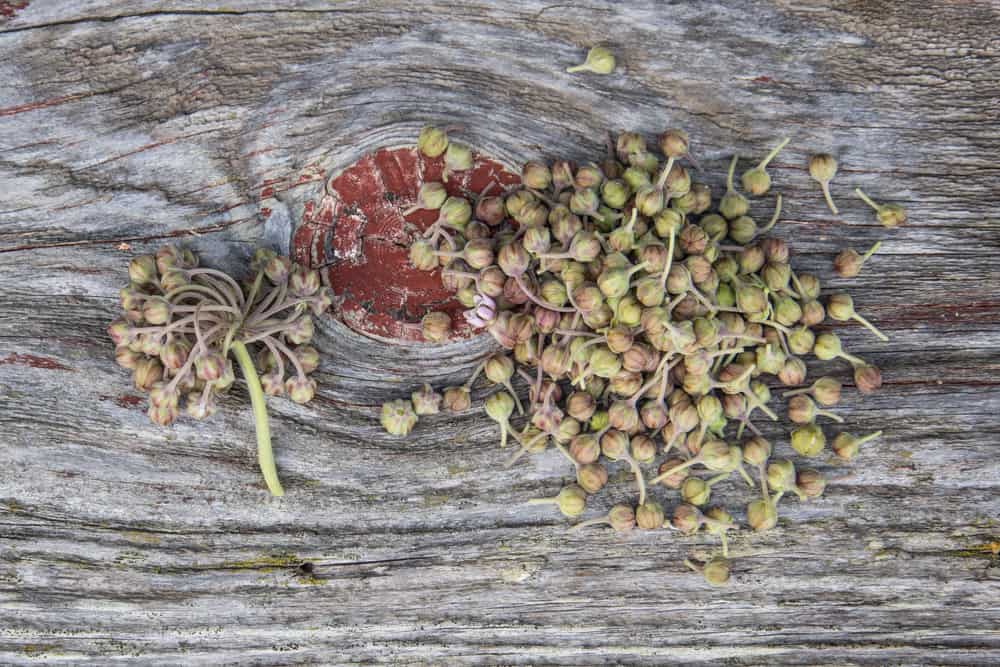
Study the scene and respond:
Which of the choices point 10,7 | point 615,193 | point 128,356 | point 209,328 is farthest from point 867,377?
point 10,7

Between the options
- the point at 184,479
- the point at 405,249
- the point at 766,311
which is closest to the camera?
the point at 766,311

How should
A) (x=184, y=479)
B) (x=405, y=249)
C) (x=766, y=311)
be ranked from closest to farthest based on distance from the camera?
(x=766, y=311) → (x=405, y=249) → (x=184, y=479)

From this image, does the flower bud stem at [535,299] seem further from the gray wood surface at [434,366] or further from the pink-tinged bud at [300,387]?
the pink-tinged bud at [300,387]

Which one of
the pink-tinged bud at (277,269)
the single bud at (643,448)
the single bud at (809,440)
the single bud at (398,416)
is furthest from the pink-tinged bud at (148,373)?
the single bud at (809,440)

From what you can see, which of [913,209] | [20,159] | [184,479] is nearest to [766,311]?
[913,209]

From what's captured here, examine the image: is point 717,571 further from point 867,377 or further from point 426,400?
point 426,400

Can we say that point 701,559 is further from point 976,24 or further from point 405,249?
point 976,24
